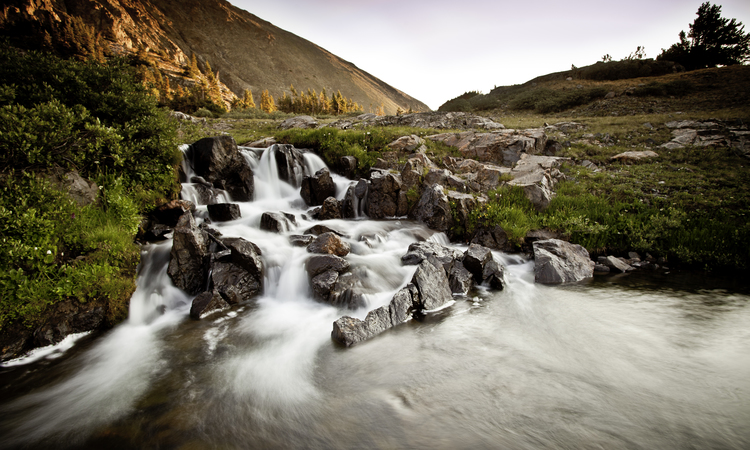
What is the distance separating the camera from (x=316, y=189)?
1286 centimetres

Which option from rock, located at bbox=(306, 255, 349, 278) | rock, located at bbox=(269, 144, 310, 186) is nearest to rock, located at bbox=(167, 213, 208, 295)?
rock, located at bbox=(306, 255, 349, 278)

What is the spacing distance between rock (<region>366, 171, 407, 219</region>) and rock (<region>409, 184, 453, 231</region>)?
0.82m

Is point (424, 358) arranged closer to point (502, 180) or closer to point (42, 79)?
point (502, 180)

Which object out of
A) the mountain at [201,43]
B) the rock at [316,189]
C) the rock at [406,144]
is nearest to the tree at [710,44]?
the rock at [406,144]

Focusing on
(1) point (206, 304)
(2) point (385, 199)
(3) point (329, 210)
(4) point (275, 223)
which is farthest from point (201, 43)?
(1) point (206, 304)

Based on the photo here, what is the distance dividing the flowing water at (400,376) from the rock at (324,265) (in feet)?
1.14

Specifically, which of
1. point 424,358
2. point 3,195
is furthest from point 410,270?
point 3,195

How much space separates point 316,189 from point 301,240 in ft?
15.1

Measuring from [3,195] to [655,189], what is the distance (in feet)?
62.3

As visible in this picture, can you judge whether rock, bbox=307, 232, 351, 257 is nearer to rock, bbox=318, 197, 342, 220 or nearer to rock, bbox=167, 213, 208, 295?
rock, bbox=167, 213, 208, 295

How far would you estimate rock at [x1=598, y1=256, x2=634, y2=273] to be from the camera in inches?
339

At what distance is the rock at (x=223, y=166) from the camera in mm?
12023

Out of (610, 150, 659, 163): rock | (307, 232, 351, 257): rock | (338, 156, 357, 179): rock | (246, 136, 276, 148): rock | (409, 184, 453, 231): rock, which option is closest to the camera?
(307, 232, 351, 257): rock

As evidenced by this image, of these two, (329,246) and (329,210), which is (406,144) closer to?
(329,210)
